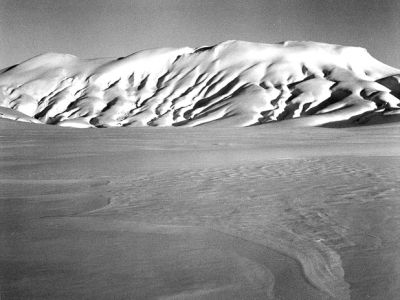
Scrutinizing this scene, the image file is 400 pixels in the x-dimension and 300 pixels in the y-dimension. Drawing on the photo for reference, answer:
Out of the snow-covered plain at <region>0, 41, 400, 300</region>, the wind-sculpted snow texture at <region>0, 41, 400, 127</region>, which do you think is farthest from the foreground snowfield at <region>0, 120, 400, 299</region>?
the wind-sculpted snow texture at <region>0, 41, 400, 127</region>

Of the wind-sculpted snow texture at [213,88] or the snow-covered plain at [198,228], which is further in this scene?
the wind-sculpted snow texture at [213,88]

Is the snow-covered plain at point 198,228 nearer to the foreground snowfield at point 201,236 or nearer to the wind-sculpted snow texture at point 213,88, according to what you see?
the foreground snowfield at point 201,236

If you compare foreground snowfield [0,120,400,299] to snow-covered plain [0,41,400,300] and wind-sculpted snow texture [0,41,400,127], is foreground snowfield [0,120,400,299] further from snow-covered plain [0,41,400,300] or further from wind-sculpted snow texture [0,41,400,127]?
wind-sculpted snow texture [0,41,400,127]

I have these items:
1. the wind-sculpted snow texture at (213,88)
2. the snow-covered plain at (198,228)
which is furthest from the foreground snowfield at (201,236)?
the wind-sculpted snow texture at (213,88)

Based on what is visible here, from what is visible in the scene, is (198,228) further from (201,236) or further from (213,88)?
→ (213,88)

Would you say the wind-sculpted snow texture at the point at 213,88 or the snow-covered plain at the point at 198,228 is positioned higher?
the snow-covered plain at the point at 198,228

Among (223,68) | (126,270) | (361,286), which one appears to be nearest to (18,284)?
(126,270)
